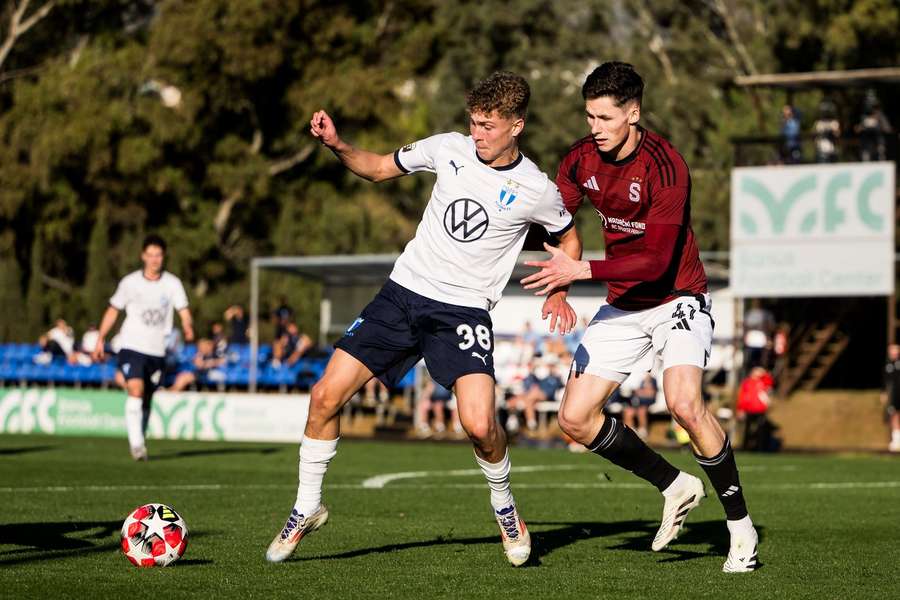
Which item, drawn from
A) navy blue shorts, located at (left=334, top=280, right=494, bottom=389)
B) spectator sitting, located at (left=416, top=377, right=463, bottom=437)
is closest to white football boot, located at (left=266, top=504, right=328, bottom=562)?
navy blue shorts, located at (left=334, top=280, right=494, bottom=389)

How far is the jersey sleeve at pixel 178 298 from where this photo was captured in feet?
52.8

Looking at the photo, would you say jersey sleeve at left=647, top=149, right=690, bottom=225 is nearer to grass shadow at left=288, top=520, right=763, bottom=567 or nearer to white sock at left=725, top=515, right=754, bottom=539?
white sock at left=725, top=515, right=754, bottom=539

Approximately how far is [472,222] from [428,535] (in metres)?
2.48

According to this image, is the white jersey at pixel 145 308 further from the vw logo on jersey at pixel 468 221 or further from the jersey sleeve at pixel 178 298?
the vw logo on jersey at pixel 468 221

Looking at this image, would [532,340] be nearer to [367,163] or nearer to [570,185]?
[570,185]

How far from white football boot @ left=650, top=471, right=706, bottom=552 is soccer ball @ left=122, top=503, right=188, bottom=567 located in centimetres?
257

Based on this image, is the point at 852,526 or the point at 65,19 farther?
the point at 65,19

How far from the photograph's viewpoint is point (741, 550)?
24.8 feet

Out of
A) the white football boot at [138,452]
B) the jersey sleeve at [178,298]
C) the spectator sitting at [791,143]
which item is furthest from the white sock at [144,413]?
the spectator sitting at [791,143]

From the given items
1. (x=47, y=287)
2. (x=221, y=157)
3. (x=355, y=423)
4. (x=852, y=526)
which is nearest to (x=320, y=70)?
(x=221, y=157)

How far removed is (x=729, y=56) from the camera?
46156 mm

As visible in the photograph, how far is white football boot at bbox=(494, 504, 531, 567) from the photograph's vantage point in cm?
761

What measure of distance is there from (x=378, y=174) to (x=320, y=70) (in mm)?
35537

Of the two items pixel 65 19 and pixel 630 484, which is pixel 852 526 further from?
pixel 65 19
